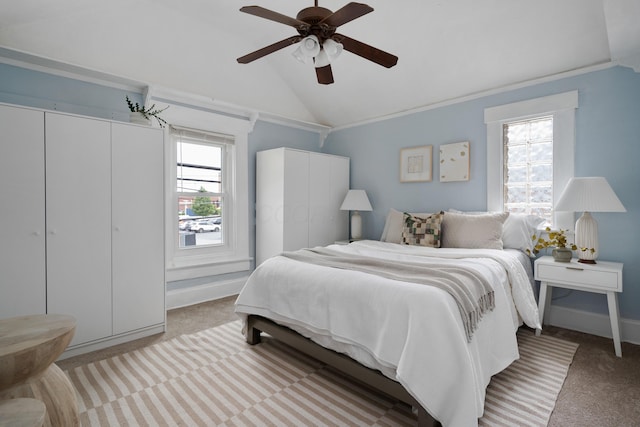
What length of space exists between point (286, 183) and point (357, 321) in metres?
2.47

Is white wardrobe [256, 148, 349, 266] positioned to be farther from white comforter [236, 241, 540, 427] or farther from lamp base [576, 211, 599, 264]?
lamp base [576, 211, 599, 264]

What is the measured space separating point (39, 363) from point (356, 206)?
370cm

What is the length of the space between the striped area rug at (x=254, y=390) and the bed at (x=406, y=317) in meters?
0.17

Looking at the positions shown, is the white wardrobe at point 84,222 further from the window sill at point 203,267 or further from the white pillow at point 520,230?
the white pillow at point 520,230

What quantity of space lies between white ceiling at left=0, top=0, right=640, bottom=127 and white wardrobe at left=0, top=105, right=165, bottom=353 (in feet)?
2.51

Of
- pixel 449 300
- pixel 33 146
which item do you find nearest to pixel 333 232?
pixel 449 300

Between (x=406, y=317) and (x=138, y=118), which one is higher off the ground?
(x=138, y=118)

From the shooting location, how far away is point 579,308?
2.99 meters

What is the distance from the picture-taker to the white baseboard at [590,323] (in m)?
2.70

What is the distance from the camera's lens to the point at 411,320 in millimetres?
1638

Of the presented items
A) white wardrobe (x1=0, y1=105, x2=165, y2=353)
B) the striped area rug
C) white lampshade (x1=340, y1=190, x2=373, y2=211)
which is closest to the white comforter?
the striped area rug

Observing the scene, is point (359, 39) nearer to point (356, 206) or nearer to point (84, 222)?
point (356, 206)

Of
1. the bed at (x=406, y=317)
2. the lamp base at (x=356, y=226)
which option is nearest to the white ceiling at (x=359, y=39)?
the lamp base at (x=356, y=226)

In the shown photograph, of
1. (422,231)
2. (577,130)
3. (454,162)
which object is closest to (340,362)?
(422,231)
